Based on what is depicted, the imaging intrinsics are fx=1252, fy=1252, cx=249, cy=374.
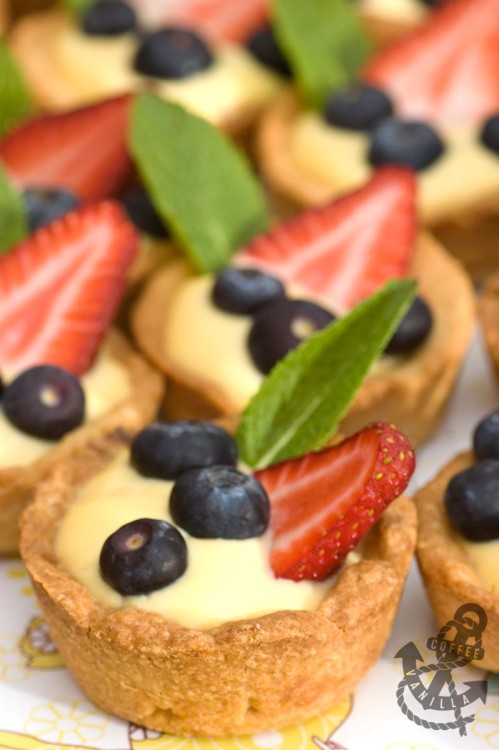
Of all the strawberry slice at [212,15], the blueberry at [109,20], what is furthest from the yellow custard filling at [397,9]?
the blueberry at [109,20]

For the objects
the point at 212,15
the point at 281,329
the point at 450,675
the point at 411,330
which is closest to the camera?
the point at 450,675

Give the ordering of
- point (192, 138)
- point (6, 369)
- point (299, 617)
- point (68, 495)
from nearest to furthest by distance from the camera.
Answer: point (299, 617)
point (68, 495)
point (6, 369)
point (192, 138)

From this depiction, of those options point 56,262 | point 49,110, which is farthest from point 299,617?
point 49,110

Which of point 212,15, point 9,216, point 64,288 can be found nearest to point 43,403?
point 64,288

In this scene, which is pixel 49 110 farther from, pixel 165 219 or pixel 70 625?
pixel 70 625

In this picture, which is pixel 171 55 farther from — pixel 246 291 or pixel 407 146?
pixel 246 291

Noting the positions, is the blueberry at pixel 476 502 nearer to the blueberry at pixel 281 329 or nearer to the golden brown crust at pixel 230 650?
the golden brown crust at pixel 230 650
